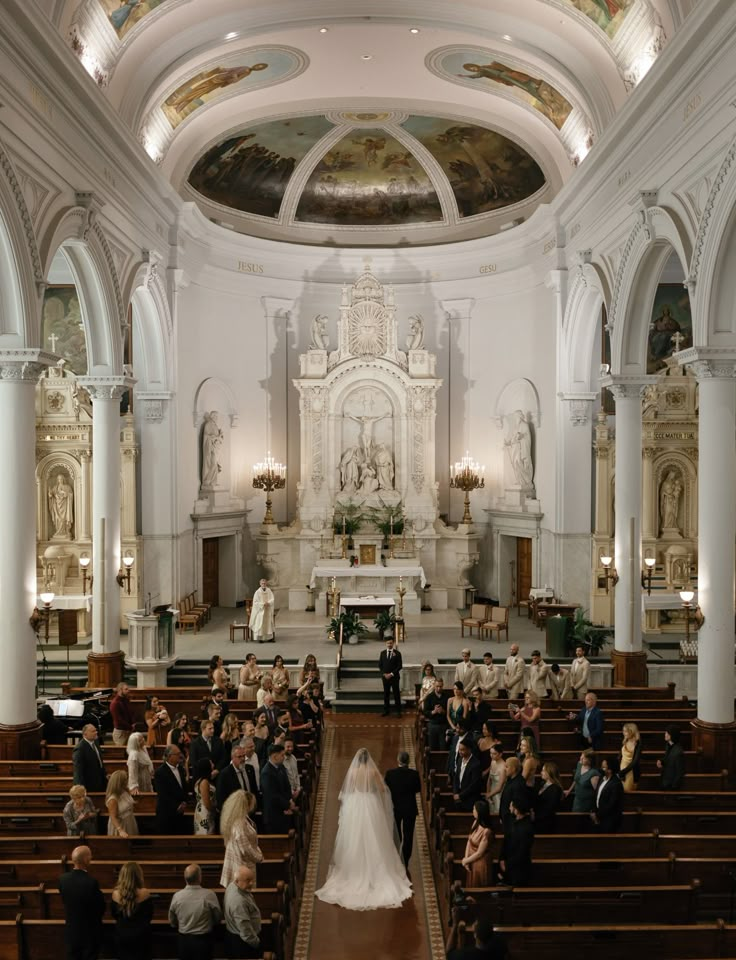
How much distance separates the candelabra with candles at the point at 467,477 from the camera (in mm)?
22609

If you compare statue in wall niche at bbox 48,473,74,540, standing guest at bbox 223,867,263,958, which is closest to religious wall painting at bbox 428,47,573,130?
statue in wall niche at bbox 48,473,74,540

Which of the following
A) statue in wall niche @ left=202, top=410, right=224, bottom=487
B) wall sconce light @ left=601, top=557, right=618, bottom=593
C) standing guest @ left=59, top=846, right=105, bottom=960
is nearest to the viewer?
standing guest @ left=59, top=846, right=105, bottom=960

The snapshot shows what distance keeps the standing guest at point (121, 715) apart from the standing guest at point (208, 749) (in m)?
2.71

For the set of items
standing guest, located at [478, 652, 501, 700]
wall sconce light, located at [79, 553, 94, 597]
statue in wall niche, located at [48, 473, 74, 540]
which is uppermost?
statue in wall niche, located at [48, 473, 74, 540]

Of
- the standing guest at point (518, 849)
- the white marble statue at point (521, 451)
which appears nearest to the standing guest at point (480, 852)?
the standing guest at point (518, 849)

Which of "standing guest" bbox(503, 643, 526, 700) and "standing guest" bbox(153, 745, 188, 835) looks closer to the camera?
"standing guest" bbox(153, 745, 188, 835)

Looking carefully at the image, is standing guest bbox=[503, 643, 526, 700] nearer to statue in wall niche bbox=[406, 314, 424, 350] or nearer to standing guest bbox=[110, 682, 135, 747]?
standing guest bbox=[110, 682, 135, 747]

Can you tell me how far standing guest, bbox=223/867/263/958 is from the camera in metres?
6.15

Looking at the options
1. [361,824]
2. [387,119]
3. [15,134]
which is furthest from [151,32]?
[361,824]

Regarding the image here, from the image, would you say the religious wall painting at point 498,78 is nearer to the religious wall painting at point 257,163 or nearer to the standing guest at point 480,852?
the religious wall painting at point 257,163

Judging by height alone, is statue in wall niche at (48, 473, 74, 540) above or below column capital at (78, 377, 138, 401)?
below

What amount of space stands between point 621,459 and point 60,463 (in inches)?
462

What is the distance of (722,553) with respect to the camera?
38.8ft

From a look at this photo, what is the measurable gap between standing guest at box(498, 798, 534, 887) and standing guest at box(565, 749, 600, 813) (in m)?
1.38
